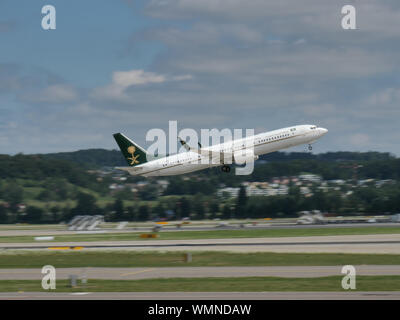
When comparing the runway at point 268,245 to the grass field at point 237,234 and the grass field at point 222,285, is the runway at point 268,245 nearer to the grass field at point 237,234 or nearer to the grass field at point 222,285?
the grass field at point 237,234

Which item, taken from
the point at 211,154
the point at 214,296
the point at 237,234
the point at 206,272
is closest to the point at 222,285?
the point at 214,296

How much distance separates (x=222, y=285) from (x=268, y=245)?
32608mm

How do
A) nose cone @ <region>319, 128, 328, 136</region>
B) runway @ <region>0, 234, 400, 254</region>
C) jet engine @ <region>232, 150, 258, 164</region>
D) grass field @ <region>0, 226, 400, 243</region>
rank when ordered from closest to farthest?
1. runway @ <region>0, 234, 400, 254</region>
2. jet engine @ <region>232, 150, 258, 164</region>
3. grass field @ <region>0, 226, 400, 243</region>
4. nose cone @ <region>319, 128, 328, 136</region>

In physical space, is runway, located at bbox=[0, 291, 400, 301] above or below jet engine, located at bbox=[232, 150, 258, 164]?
below

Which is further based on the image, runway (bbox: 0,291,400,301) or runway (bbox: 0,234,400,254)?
runway (bbox: 0,234,400,254)

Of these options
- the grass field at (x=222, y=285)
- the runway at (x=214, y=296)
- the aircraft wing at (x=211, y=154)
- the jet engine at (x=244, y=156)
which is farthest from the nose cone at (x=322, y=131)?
the runway at (x=214, y=296)

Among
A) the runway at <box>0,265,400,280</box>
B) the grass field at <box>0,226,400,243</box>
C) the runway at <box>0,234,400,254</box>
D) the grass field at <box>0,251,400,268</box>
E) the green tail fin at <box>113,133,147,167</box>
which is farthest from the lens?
the green tail fin at <box>113,133,147,167</box>

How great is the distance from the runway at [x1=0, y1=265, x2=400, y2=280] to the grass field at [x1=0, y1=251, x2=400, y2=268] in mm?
3105

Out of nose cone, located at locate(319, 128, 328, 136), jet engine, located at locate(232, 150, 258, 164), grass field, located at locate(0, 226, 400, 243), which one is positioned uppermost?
nose cone, located at locate(319, 128, 328, 136)

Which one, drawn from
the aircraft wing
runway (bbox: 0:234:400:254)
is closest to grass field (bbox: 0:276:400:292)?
runway (bbox: 0:234:400:254)

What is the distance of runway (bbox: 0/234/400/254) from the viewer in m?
70.2

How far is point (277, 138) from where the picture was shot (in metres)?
90.2

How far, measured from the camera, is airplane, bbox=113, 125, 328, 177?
295 ft

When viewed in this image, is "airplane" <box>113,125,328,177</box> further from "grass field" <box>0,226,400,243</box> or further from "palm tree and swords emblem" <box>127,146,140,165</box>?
"grass field" <box>0,226,400,243</box>
